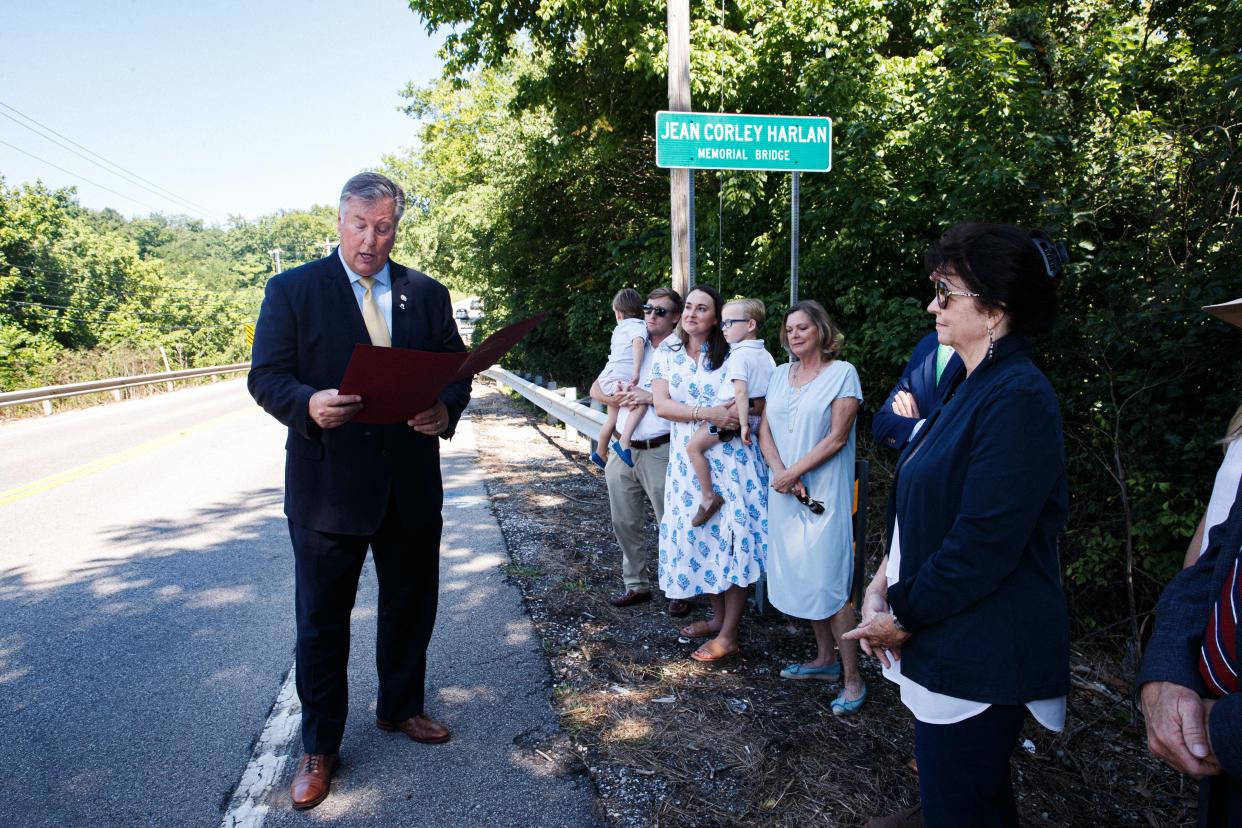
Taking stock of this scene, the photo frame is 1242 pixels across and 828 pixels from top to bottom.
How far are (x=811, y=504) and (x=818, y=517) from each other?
8 centimetres

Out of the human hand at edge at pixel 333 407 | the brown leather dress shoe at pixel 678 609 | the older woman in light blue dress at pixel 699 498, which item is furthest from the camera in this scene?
the brown leather dress shoe at pixel 678 609

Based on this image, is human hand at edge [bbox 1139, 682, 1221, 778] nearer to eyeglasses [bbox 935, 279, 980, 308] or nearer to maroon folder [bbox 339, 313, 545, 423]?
eyeglasses [bbox 935, 279, 980, 308]

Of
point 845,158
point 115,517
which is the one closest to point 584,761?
→ point 845,158

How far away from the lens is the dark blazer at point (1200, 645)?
1405mm

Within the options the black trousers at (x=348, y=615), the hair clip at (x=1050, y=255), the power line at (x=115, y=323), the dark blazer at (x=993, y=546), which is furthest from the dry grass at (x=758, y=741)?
the power line at (x=115, y=323)

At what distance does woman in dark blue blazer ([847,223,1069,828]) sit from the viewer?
5.98 feet

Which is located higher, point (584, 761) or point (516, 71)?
point (516, 71)

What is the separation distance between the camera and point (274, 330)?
2.96m

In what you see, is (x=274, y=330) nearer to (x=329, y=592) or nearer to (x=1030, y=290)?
(x=329, y=592)

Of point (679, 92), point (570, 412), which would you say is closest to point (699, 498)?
point (679, 92)

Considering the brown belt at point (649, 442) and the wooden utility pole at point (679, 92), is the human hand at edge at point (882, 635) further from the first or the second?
the wooden utility pole at point (679, 92)

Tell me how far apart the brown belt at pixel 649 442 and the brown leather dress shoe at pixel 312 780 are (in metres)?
2.48

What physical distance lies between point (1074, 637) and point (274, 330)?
4423 millimetres

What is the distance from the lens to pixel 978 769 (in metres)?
1.91
